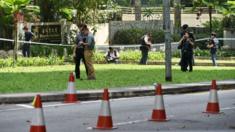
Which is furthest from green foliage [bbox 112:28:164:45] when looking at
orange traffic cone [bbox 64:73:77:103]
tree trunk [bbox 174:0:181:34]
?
orange traffic cone [bbox 64:73:77:103]

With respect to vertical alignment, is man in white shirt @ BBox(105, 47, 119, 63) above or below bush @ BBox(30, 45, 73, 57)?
below

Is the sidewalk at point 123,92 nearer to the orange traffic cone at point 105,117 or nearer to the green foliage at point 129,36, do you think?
the orange traffic cone at point 105,117

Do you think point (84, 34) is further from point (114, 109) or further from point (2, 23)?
point (2, 23)

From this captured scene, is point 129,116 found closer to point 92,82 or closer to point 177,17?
point 92,82

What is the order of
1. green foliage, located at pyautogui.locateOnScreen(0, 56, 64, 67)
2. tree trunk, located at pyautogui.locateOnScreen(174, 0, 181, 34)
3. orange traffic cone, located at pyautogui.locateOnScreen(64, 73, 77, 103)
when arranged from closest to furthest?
orange traffic cone, located at pyautogui.locateOnScreen(64, 73, 77, 103), green foliage, located at pyautogui.locateOnScreen(0, 56, 64, 67), tree trunk, located at pyautogui.locateOnScreen(174, 0, 181, 34)

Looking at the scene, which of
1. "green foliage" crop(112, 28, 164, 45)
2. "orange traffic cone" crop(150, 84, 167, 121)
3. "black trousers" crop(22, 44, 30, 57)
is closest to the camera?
"orange traffic cone" crop(150, 84, 167, 121)

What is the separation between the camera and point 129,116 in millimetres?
14180

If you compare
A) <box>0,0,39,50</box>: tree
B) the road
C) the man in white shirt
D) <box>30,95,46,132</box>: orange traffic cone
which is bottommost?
the man in white shirt

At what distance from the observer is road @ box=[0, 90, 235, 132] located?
40.5 ft

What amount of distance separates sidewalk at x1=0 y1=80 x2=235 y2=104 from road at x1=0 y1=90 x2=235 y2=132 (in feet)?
1.87

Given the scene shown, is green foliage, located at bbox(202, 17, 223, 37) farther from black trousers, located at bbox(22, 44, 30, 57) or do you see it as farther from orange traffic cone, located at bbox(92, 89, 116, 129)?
orange traffic cone, located at bbox(92, 89, 116, 129)

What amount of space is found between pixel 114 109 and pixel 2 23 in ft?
74.9

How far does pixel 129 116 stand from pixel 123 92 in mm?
5018

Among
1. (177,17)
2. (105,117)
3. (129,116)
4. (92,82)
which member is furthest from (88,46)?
(177,17)
